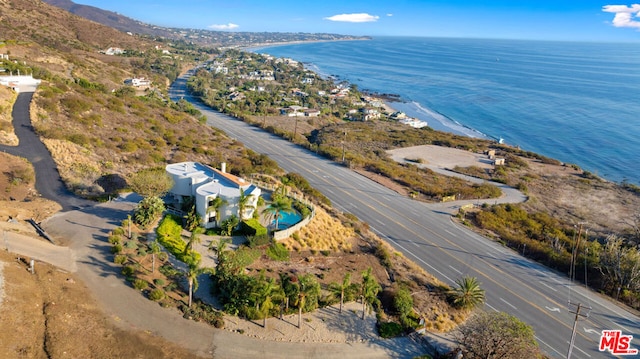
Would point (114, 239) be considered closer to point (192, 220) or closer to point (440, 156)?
point (192, 220)

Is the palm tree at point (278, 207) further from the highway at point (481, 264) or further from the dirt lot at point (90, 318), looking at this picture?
the highway at point (481, 264)

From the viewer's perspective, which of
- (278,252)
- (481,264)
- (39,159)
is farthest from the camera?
(39,159)

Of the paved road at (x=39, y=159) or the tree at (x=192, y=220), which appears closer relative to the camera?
the tree at (x=192, y=220)

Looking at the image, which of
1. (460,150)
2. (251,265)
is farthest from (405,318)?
(460,150)

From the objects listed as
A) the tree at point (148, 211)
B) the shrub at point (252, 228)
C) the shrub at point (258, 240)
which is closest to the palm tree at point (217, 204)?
the shrub at point (252, 228)

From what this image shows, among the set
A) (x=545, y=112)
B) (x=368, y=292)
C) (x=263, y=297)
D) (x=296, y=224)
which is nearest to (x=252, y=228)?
(x=296, y=224)

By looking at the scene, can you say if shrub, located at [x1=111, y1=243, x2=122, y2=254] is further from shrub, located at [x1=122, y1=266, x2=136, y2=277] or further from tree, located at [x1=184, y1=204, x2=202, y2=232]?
tree, located at [x1=184, y1=204, x2=202, y2=232]

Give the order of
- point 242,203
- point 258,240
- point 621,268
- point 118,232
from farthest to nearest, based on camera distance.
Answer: point 621,268 < point 242,203 < point 258,240 < point 118,232
